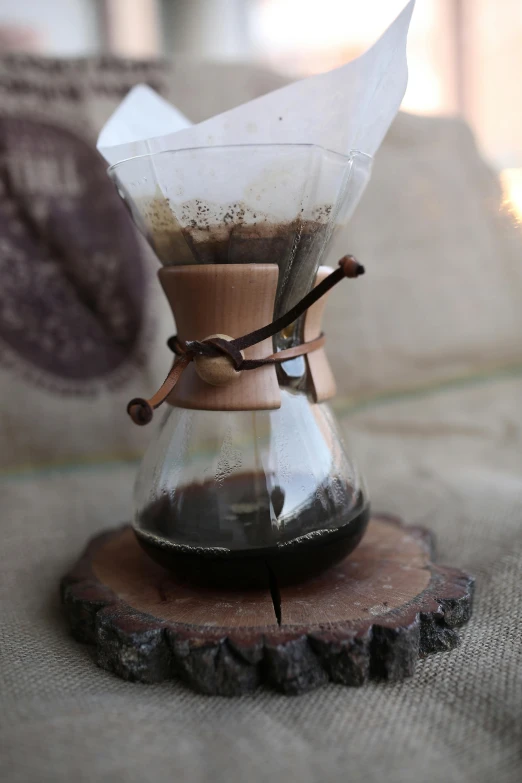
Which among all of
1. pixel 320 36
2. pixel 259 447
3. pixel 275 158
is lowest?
pixel 259 447

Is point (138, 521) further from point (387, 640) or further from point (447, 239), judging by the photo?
point (447, 239)

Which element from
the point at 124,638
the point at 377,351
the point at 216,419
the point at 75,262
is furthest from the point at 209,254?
the point at 377,351

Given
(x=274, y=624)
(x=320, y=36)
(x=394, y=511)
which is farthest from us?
(x=320, y=36)

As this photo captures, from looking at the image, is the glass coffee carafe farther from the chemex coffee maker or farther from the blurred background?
the blurred background

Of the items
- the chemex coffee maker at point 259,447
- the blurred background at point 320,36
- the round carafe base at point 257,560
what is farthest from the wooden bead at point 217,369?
the blurred background at point 320,36

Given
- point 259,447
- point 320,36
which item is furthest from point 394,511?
Result: point 320,36

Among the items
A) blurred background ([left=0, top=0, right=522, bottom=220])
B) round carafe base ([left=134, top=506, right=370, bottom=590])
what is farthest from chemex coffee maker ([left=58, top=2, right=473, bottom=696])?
blurred background ([left=0, top=0, right=522, bottom=220])

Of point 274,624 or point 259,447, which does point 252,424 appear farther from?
point 274,624
